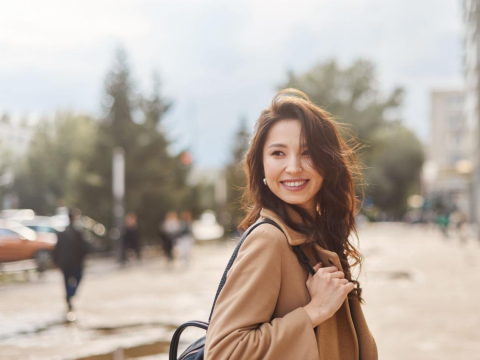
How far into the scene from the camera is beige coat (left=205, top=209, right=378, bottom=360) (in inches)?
74.9

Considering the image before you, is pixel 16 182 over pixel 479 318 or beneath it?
beneath

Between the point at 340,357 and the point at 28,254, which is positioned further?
the point at 28,254

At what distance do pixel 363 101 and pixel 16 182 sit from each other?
104ft

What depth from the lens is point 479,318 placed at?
32.6 ft

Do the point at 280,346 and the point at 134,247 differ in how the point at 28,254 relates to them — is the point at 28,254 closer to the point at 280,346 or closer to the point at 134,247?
the point at 134,247

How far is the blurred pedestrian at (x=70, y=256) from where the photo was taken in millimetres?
11930

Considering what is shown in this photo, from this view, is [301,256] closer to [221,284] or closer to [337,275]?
[337,275]

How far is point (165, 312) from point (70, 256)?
217 cm

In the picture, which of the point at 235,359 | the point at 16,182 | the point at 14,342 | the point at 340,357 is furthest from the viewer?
the point at 16,182

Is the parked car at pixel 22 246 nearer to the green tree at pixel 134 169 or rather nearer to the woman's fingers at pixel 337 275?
the green tree at pixel 134 169

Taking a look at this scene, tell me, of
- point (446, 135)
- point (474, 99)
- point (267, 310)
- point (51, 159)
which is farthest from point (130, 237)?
point (446, 135)

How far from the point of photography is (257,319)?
192 cm

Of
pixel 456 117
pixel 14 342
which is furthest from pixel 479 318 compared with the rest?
pixel 456 117

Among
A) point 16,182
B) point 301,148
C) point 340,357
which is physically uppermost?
point 301,148
